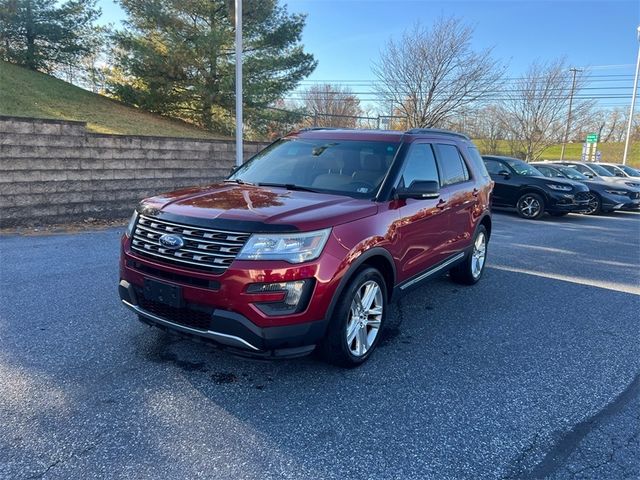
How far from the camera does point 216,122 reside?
50.1 feet

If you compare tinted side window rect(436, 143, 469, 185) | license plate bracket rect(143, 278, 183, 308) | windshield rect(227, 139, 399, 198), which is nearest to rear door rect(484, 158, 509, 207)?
tinted side window rect(436, 143, 469, 185)

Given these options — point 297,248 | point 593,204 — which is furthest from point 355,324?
point 593,204

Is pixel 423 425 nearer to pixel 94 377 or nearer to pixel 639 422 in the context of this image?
pixel 639 422

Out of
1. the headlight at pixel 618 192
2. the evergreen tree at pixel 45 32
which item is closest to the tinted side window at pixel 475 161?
the headlight at pixel 618 192

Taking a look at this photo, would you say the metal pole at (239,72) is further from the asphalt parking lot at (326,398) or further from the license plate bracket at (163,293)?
the license plate bracket at (163,293)

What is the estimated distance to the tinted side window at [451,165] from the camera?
501 cm

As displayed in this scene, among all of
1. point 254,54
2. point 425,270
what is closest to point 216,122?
point 254,54

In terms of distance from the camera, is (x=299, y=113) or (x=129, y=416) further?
(x=299, y=113)

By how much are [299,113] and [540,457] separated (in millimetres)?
14882

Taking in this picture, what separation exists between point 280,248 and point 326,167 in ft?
5.07

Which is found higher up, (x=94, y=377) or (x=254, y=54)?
(x=254, y=54)

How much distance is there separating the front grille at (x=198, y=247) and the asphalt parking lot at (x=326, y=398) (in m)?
0.73

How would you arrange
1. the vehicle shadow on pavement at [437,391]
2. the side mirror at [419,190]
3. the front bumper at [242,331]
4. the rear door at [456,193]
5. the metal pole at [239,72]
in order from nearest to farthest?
the vehicle shadow on pavement at [437,391]
the front bumper at [242,331]
the side mirror at [419,190]
the rear door at [456,193]
the metal pole at [239,72]

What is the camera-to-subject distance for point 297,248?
9.91 feet
